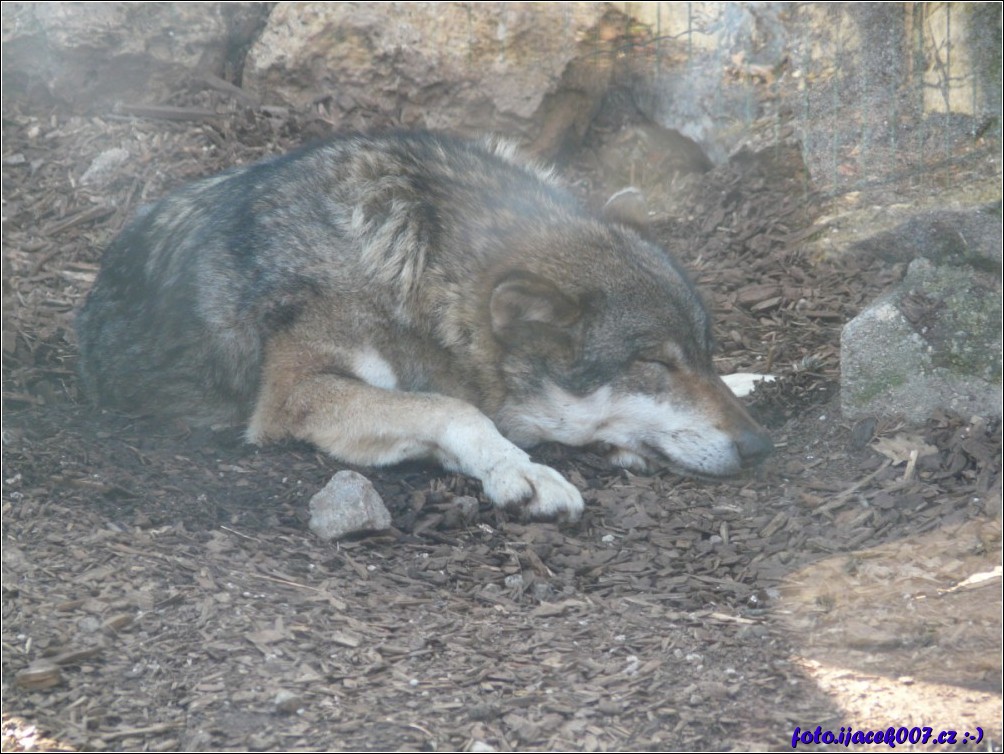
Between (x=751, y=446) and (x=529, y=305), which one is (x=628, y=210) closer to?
(x=529, y=305)

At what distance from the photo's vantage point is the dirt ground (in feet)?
10.8

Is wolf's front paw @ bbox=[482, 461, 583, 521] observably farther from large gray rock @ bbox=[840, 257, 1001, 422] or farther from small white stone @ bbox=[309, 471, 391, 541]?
large gray rock @ bbox=[840, 257, 1001, 422]

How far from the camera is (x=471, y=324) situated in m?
5.26

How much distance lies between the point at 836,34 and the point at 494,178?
2929 mm

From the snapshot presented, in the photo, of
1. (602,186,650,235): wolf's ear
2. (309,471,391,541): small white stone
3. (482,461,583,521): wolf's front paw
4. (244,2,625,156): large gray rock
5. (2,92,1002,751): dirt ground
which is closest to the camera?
(2,92,1002,751): dirt ground

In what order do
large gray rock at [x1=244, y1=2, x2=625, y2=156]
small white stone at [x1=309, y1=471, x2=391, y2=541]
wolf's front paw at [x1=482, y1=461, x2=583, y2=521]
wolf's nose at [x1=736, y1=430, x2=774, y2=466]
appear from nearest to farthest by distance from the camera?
small white stone at [x1=309, y1=471, x2=391, y2=541]
wolf's front paw at [x1=482, y1=461, x2=583, y2=521]
wolf's nose at [x1=736, y1=430, x2=774, y2=466]
large gray rock at [x1=244, y1=2, x2=625, y2=156]

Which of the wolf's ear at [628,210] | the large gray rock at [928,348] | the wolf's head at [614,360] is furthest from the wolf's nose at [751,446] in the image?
the wolf's ear at [628,210]

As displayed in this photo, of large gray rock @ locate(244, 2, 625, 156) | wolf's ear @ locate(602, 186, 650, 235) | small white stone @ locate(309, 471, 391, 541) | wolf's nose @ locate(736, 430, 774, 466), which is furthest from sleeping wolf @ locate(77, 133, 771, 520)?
large gray rock @ locate(244, 2, 625, 156)

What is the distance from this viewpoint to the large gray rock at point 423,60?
27.4 ft

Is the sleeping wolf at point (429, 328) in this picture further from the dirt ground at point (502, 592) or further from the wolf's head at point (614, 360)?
the dirt ground at point (502, 592)

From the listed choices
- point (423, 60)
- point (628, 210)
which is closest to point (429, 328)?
point (628, 210)

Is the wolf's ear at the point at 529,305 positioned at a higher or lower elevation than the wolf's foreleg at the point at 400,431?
higher

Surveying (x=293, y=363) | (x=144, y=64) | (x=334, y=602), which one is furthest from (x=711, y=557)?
(x=144, y=64)

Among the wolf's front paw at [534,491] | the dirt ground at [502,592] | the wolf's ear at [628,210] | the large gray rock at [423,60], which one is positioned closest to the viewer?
the dirt ground at [502,592]
